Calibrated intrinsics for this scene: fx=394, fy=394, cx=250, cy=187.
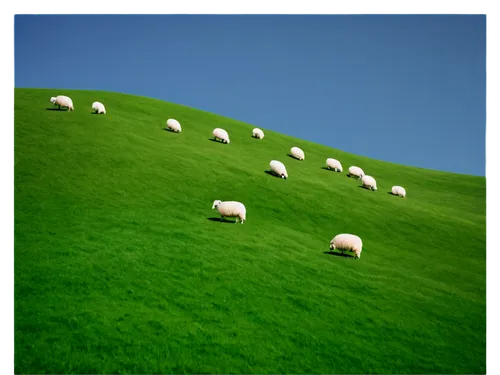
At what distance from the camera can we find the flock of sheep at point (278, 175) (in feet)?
52.8

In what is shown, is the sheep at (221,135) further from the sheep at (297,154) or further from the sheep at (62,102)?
the sheep at (62,102)

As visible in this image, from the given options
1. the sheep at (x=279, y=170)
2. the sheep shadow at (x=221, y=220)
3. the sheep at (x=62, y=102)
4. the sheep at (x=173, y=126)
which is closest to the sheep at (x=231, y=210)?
the sheep shadow at (x=221, y=220)

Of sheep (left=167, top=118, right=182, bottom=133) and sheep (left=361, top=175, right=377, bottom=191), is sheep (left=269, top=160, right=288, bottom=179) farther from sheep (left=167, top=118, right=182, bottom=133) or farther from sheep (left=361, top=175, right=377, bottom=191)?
sheep (left=167, top=118, right=182, bottom=133)

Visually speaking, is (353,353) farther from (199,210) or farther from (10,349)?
(199,210)

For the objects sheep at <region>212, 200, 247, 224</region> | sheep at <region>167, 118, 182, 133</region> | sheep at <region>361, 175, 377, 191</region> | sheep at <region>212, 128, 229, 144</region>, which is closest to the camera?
sheep at <region>212, 200, 247, 224</region>

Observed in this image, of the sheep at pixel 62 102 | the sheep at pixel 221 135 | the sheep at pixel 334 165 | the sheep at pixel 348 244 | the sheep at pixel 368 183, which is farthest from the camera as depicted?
the sheep at pixel 221 135

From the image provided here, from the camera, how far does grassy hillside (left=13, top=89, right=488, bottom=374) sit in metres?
8.01

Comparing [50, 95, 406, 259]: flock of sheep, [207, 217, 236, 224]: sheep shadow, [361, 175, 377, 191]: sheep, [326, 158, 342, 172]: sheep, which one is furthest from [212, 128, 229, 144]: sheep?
[207, 217, 236, 224]: sheep shadow

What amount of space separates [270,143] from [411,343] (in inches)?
1057

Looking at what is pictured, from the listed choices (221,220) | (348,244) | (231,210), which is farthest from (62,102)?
(348,244)

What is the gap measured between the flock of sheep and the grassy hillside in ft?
2.12

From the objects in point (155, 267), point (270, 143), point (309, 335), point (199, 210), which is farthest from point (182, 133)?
point (309, 335)

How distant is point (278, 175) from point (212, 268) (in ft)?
46.5

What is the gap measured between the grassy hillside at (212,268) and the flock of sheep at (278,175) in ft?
2.12
